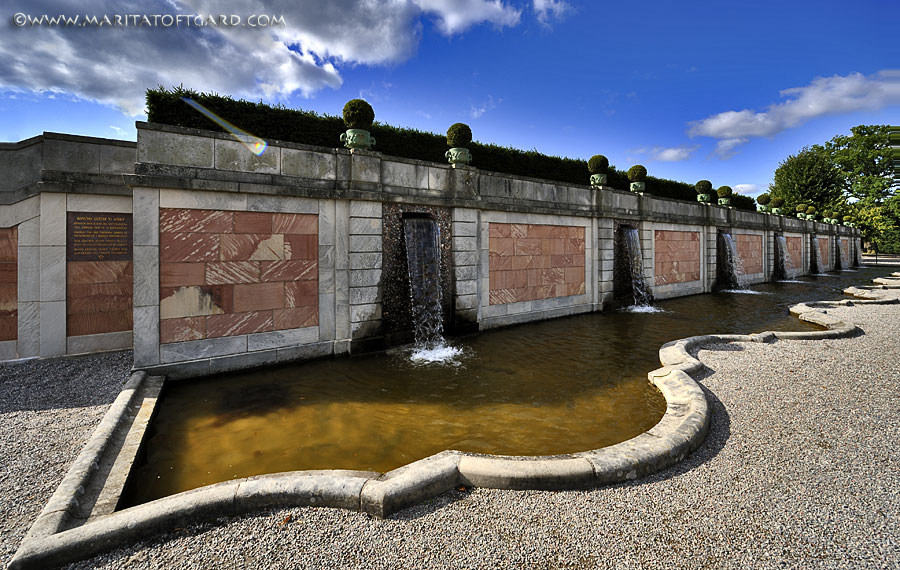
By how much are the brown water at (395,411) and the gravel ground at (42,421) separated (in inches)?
27.1

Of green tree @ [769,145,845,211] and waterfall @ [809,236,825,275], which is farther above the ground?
green tree @ [769,145,845,211]

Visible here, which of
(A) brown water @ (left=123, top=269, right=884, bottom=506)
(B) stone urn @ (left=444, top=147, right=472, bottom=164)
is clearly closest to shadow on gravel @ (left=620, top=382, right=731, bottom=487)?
(A) brown water @ (left=123, top=269, right=884, bottom=506)

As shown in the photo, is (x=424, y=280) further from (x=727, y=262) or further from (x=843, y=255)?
(x=843, y=255)

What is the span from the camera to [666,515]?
293 cm

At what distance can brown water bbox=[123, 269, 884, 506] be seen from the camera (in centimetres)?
421

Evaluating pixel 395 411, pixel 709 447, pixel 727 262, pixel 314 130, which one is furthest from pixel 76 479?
pixel 727 262

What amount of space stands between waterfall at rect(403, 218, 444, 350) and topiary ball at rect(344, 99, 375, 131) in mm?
2430

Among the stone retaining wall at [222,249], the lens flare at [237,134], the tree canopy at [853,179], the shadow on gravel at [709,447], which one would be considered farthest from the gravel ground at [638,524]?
the tree canopy at [853,179]

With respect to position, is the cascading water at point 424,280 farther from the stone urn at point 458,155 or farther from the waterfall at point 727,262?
the waterfall at point 727,262

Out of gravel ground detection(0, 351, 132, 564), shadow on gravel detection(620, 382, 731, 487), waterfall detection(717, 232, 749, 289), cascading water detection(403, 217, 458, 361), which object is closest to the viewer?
gravel ground detection(0, 351, 132, 564)

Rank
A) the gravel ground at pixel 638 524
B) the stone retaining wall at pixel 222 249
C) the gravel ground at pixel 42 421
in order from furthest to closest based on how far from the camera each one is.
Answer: the stone retaining wall at pixel 222 249 → the gravel ground at pixel 42 421 → the gravel ground at pixel 638 524

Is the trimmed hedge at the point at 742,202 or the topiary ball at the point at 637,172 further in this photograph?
the trimmed hedge at the point at 742,202

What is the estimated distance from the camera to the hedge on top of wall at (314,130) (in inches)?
370

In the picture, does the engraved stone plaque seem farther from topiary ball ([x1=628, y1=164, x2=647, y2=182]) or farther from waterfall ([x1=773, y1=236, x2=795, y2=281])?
waterfall ([x1=773, y1=236, x2=795, y2=281])
